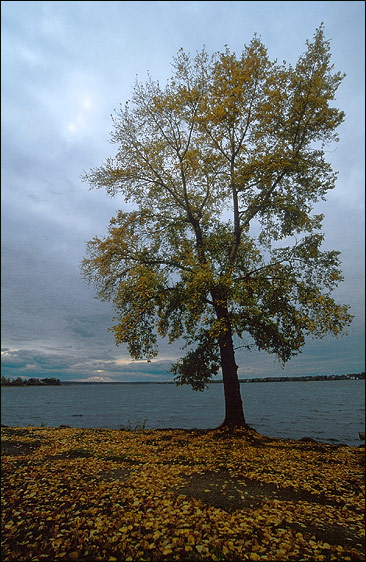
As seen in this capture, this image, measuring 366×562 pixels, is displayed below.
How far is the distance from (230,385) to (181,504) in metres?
9.89

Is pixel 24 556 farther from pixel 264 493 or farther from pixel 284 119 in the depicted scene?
pixel 284 119

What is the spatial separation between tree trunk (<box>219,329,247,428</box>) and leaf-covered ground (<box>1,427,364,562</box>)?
3123 mm

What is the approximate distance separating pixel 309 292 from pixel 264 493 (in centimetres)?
938

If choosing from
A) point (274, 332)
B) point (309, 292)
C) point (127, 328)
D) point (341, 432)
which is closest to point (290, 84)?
point (309, 292)

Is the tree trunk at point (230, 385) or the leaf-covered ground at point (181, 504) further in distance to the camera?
the tree trunk at point (230, 385)

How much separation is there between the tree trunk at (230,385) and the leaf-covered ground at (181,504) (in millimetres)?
3123

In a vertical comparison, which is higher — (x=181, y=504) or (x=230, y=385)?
(x=230, y=385)

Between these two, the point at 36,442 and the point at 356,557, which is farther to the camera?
the point at 36,442

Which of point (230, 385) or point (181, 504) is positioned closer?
point (181, 504)

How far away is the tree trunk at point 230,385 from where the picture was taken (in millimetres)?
17234

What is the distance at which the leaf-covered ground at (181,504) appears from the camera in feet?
20.1

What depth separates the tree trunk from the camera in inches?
679

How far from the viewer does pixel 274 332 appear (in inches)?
664

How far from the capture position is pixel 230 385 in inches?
682
